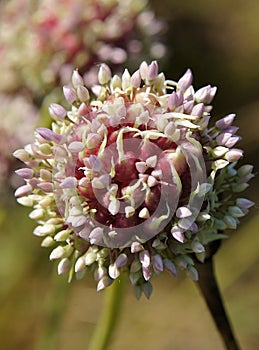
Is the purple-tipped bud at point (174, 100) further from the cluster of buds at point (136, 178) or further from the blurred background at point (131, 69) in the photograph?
the blurred background at point (131, 69)

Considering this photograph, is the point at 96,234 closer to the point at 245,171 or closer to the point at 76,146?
the point at 76,146

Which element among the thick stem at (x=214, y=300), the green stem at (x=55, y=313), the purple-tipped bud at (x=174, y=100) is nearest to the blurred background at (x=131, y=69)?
the green stem at (x=55, y=313)

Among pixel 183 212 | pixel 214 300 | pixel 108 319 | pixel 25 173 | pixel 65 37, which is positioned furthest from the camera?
pixel 65 37

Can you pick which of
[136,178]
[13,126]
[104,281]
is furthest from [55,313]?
[136,178]

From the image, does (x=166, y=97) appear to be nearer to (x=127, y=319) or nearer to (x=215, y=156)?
(x=215, y=156)

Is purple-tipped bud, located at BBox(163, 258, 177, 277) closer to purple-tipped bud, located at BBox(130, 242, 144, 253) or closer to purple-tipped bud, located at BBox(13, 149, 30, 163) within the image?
purple-tipped bud, located at BBox(130, 242, 144, 253)

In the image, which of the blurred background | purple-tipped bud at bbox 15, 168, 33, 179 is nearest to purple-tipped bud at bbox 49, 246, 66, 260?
purple-tipped bud at bbox 15, 168, 33, 179
